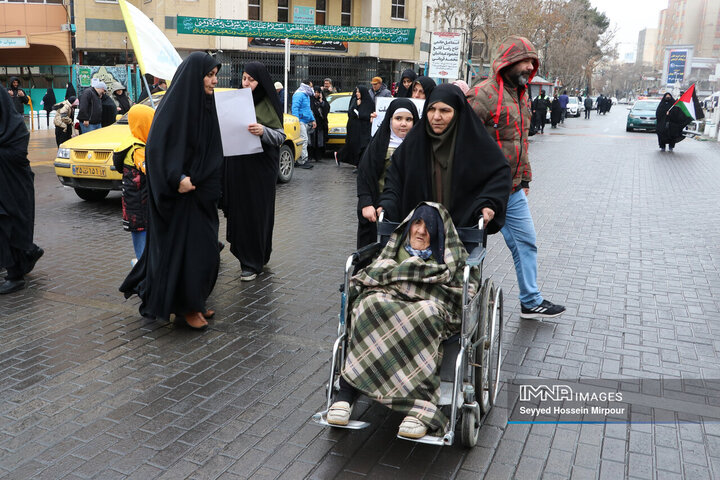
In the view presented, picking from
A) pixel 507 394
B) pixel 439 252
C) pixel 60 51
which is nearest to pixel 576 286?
pixel 507 394

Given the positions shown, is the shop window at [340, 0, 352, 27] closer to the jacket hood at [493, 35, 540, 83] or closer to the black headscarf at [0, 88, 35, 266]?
the black headscarf at [0, 88, 35, 266]

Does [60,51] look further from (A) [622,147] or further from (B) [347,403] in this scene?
(B) [347,403]

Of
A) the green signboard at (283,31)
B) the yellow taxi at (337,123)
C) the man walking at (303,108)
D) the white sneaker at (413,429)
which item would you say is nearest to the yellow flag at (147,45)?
the white sneaker at (413,429)

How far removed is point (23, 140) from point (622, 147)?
21308mm

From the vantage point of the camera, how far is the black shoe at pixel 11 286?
6.11 m

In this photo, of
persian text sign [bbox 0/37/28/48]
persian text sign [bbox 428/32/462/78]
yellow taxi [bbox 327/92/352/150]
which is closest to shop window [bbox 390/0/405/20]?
persian text sign [bbox 0/37/28/48]

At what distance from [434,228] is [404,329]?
2.19 feet

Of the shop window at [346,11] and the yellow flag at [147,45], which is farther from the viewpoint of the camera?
the shop window at [346,11]

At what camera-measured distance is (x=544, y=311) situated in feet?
18.2

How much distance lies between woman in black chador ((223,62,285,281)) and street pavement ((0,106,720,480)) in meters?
0.29

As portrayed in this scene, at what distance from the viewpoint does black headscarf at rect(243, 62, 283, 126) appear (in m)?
6.43

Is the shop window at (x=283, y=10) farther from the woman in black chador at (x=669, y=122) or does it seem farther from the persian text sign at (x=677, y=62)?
the persian text sign at (x=677, y=62)

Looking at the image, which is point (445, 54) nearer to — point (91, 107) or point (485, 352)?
point (91, 107)

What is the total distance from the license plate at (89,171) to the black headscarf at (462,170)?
7030mm
